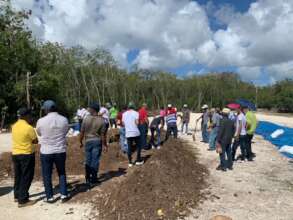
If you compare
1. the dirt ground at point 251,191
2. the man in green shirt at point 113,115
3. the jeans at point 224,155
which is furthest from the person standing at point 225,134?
the man in green shirt at point 113,115

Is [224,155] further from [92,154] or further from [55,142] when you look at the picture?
[55,142]

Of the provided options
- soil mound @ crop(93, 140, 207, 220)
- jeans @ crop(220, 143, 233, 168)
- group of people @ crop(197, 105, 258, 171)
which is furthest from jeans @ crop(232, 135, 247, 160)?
soil mound @ crop(93, 140, 207, 220)

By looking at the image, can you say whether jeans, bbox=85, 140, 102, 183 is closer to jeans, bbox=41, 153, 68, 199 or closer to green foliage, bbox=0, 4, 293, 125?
jeans, bbox=41, 153, 68, 199

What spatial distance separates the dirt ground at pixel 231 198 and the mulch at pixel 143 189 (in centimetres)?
9

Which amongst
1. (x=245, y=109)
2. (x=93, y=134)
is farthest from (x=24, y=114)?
(x=245, y=109)

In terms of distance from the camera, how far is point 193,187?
6.17m

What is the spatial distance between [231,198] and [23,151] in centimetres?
393

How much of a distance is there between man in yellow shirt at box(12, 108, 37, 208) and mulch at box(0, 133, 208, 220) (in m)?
0.90

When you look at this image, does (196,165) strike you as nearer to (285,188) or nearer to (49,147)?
(285,188)

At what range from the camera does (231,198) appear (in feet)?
18.7

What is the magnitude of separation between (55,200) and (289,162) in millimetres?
7118

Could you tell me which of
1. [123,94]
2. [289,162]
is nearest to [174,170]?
[289,162]

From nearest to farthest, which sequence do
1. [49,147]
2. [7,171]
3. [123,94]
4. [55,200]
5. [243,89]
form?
[49,147] < [55,200] < [7,171] < [123,94] < [243,89]

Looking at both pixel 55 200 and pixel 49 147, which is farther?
pixel 55 200
